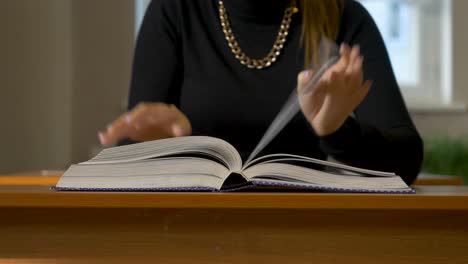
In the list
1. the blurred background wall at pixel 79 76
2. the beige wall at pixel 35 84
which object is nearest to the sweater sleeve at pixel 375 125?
the beige wall at pixel 35 84

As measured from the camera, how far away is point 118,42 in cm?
219

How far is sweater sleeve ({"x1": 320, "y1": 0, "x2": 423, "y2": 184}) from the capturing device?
2.91 feet

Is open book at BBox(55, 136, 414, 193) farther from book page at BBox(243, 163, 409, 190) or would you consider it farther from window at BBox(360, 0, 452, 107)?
window at BBox(360, 0, 452, 107)

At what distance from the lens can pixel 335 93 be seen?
74cm

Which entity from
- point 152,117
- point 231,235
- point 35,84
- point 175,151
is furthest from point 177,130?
point 35,84

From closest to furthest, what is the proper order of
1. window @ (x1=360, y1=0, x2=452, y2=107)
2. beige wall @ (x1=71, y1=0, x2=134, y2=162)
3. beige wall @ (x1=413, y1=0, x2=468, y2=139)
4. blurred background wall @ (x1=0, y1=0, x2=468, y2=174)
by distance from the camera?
1. blurred background wall @ (x1=0, y1=0, x2=468, y2=174)
2. beige wall @ (x1=71, y1=0, x2=134, y2=162)
3. beige wall @ (x1=413, y1=0, x2=468, y2=139)
4. window @ (x1=360, y1=0, x2=452, y2=107)

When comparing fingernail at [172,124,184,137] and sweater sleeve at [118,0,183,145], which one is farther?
sweater sleeve at [118,0,183,145]

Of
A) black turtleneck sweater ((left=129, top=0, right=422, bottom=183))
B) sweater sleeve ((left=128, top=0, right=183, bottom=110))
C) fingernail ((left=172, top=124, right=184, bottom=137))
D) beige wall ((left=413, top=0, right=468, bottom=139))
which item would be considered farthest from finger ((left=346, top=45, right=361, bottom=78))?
beige wall ((left=413, top=0, right=468, bottom=139))

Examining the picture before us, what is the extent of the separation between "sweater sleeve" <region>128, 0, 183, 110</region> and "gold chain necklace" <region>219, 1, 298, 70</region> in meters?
0.09

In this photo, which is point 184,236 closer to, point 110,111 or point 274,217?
point 274,217

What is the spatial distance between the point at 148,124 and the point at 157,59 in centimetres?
47

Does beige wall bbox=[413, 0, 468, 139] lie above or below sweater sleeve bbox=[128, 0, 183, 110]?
below

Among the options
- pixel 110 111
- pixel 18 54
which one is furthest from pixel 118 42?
pixel 18 54

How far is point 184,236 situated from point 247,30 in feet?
2.53
